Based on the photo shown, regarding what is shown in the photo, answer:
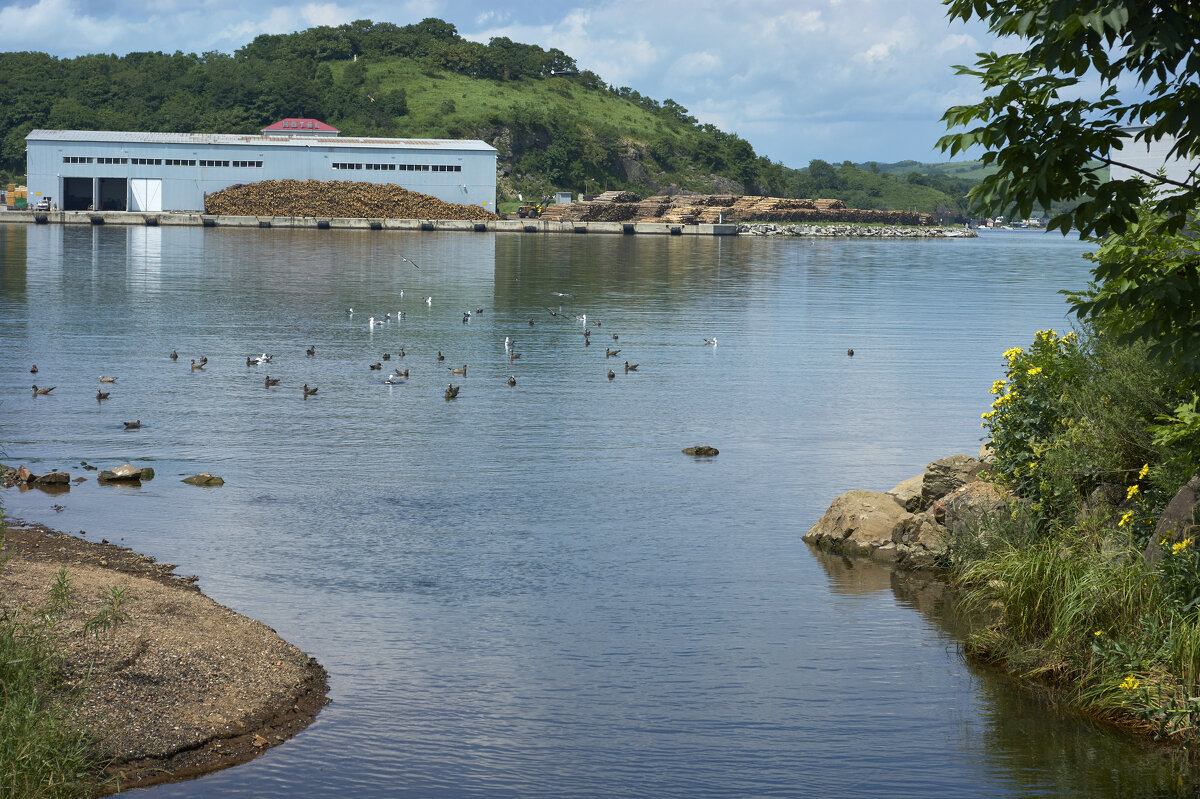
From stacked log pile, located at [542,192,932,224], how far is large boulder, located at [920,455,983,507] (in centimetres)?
14166

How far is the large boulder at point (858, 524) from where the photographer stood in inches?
751

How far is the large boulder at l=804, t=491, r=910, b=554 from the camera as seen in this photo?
1908cm

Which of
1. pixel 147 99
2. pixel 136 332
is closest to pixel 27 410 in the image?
pixel 136 332

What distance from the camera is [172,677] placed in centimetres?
1158

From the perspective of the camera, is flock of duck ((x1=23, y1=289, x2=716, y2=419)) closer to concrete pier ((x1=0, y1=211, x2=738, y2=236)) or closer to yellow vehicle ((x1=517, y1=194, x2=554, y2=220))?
concrete pier ((x1=0, y1=211, x2=738, y2=236))

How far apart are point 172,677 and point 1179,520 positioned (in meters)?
10.7

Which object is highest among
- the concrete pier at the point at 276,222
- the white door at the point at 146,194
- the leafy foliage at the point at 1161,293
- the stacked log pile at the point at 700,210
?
the stacked log pile at the point at 700,210

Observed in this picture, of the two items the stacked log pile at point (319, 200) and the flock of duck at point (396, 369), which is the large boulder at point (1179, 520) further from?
the stacked log pile at point (319, 200)

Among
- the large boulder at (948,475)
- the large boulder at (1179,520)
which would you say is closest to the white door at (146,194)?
the large boulder at (948,475)

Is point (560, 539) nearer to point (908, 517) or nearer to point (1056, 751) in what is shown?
point (908, 517)

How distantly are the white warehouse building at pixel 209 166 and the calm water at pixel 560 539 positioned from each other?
8427 cm

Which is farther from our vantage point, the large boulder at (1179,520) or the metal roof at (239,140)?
the metal roof at (239,140)

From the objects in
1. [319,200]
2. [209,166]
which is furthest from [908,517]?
[209,166]

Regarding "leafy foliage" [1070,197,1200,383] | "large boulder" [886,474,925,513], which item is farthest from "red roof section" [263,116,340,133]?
"leafy foliage" [1070,197,1200,383]
